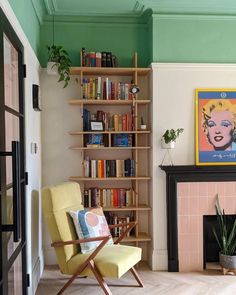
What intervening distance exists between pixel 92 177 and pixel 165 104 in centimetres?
119

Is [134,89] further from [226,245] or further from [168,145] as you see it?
[226,245]

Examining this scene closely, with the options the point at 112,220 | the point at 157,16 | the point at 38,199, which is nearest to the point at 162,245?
the point at 112,220

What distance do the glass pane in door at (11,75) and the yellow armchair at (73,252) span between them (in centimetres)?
101

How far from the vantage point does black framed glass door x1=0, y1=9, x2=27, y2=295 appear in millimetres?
1807

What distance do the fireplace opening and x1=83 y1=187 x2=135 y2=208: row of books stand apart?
0.92m

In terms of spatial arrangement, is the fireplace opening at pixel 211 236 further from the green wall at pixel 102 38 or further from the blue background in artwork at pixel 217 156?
the green wall at pixel 102 38

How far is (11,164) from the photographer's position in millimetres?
2275

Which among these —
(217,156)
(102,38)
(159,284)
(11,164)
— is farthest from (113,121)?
(11,164)

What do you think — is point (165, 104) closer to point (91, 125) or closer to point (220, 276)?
point (91, 125)

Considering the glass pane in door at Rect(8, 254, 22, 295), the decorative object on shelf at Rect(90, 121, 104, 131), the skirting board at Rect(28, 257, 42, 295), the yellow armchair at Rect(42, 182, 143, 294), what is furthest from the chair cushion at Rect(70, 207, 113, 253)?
the decorative object on shelf at Rect(90, 121, 104, 131)

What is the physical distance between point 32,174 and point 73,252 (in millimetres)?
829

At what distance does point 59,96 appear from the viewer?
4125mm

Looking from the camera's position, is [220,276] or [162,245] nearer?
[220,276]

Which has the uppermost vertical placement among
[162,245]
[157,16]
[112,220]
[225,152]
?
[157,16]
